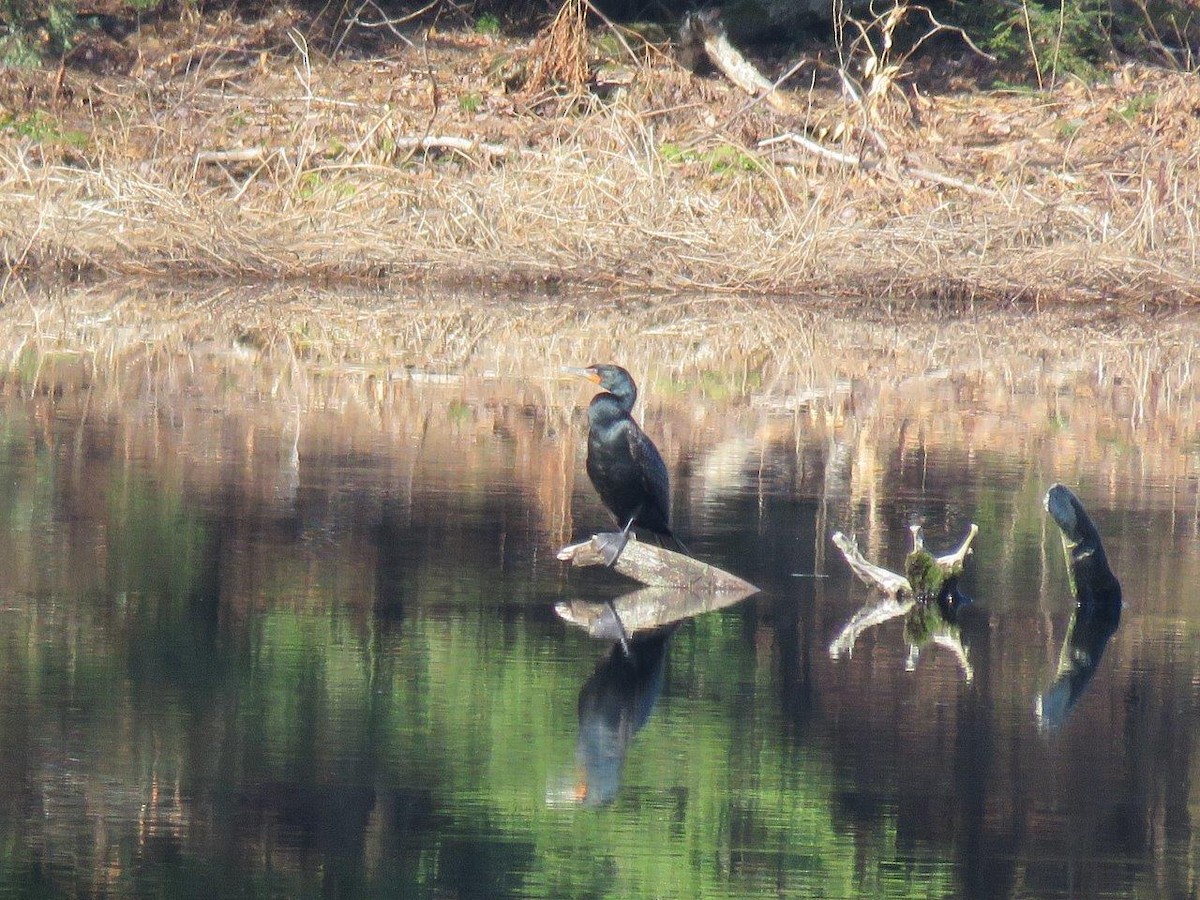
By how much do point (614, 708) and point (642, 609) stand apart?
1.34m

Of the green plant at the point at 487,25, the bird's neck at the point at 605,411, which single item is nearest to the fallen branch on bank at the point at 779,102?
the green plant at the point at 487,25

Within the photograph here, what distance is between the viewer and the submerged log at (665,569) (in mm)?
7598

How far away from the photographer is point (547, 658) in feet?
21.1

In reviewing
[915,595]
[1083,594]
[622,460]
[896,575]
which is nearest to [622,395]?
[622,460]

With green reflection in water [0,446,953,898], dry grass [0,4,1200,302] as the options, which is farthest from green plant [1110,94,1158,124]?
green reflection in water [0,446,953,898]

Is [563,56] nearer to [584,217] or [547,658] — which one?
[584,217]

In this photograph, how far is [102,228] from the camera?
19984 mm

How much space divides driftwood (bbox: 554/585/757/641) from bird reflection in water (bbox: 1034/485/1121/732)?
117 centimetres

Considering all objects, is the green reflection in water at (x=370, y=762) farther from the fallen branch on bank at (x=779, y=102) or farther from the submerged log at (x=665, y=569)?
the fallen branch on bank at (x=779, y=102)

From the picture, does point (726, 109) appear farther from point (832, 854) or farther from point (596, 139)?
point (832, 854)

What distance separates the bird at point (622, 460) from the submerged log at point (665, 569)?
1.9 inches

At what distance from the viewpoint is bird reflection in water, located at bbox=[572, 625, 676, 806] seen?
5.28m

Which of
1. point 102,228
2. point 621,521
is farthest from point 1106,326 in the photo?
point 621,521

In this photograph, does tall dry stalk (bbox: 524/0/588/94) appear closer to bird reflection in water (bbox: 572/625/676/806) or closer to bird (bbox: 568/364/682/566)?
bird (bbox: 568/364/682/566)
